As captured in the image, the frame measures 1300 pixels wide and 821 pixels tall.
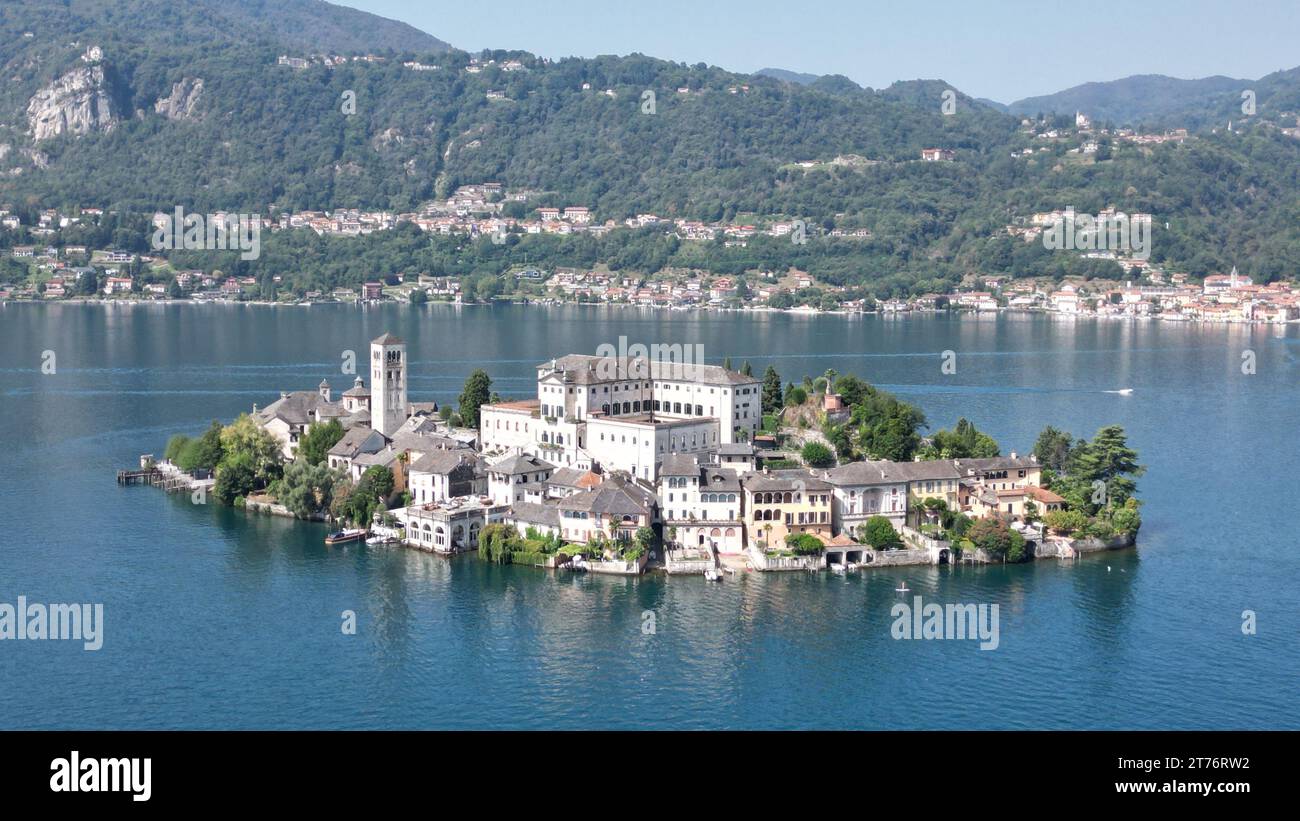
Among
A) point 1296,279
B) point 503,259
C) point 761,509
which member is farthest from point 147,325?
point 1296,279

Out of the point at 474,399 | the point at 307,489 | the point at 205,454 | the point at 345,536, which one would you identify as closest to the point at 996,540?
the point at 345,536

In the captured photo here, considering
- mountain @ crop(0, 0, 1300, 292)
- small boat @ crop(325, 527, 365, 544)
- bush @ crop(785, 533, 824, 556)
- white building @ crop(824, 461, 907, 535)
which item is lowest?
small boat @ crop(325, 527, 365, 544)

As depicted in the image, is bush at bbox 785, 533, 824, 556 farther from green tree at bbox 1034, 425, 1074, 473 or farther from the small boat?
the small boat

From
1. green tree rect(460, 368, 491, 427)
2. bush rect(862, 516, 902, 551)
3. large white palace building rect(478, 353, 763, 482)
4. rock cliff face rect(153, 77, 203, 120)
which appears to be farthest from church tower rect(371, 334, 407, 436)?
rock cliff face rect(153, 77, 203, 120)

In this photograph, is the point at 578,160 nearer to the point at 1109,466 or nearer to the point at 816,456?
the point at 816,456

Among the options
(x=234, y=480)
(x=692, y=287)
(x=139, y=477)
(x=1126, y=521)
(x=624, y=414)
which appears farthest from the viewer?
(x=692, y=287)

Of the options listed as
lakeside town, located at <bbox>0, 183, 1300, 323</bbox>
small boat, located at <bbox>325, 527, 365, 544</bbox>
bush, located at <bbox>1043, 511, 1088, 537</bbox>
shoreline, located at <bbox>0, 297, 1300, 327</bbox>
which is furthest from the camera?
lakeside town, located at <bbox>0, 183, 1300, 323</bbox>

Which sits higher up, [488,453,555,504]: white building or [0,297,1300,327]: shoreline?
[0,297,1300,327]: shoreline
